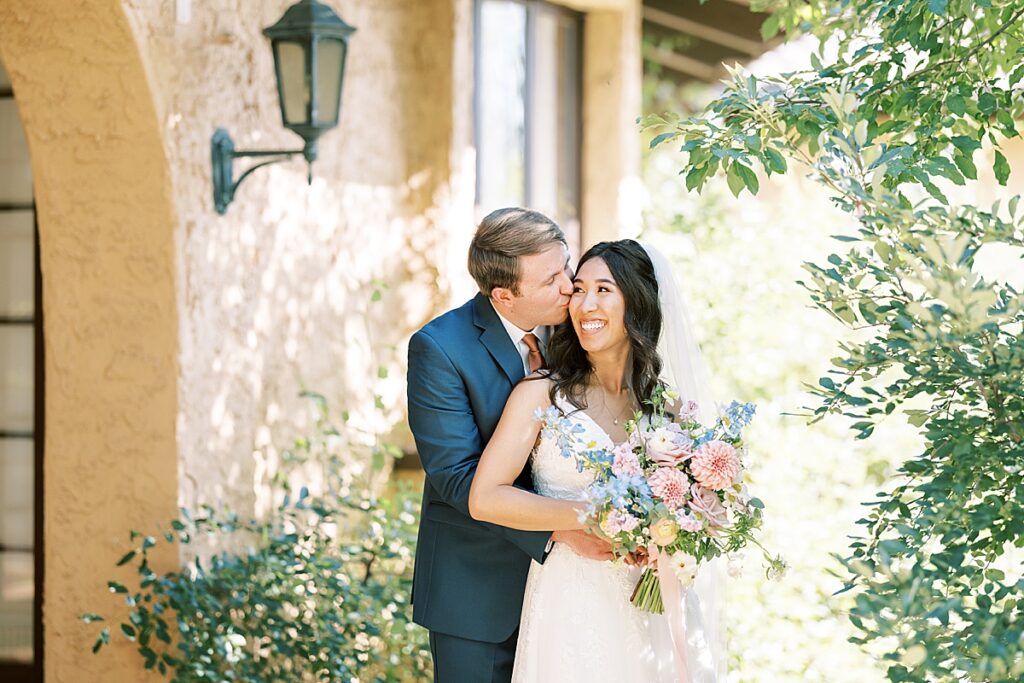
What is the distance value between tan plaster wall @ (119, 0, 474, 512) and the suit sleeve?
1.36 metres

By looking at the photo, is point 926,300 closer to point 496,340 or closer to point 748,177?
point 748,177

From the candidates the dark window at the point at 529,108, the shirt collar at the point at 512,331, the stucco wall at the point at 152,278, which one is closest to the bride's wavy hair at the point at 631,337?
the shirt collar at the point at 512,331

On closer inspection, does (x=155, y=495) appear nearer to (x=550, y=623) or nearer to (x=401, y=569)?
(x=401, y=569)

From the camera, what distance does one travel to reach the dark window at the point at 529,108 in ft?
21.7

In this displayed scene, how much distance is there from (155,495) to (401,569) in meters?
1.34

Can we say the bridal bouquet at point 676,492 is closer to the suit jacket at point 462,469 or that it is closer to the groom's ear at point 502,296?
the suit jacket at point 462,469

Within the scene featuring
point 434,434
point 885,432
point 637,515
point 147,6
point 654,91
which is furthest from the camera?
point 654,91

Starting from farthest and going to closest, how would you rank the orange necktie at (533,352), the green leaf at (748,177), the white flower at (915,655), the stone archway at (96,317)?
1. the stone archway at (96,317)
2. the orange necktie at (533,352)
3. the green leaf at (748,177)
4. the white flower at (915,655)

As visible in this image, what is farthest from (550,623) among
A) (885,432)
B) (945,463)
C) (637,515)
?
(885,432)

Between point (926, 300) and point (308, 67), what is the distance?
249cm

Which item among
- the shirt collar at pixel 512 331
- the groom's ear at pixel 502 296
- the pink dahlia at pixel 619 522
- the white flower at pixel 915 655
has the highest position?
the groom's ear at pixel 502 296

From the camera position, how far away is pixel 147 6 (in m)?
4.11

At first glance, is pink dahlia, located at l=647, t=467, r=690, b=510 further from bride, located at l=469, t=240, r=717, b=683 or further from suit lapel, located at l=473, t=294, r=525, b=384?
suit lapel, located at l=473, t=294, r=525, b=384

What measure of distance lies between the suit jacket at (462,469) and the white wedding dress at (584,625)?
0.09 m
